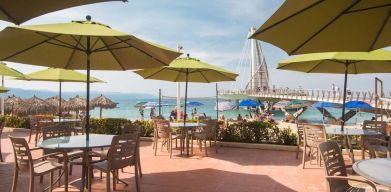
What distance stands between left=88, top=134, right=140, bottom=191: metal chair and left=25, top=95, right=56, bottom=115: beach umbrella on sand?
52.2 ft

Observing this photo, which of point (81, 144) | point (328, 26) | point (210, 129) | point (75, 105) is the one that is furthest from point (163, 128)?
point (75, 105)

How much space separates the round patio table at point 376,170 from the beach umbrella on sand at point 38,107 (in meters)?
18.7

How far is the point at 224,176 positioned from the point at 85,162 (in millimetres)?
2436

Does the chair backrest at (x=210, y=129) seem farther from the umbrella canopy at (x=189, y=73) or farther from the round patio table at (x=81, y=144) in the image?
the round patio table at (x=81, y=144)

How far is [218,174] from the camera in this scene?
19.6ft

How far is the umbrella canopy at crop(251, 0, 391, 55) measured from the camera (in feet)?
9.33

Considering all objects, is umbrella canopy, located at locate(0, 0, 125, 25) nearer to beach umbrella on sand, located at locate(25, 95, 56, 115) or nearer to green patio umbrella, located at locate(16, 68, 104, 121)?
green patio umbrella, located at locate(16, 68, 104, 121)

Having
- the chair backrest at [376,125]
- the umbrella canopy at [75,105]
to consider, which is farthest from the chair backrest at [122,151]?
the umbrella canopy at [75,105]

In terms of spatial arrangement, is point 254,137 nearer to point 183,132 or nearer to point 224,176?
point 183,132

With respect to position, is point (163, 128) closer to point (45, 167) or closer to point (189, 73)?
point (189, 73)

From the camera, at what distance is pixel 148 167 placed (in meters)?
6.52

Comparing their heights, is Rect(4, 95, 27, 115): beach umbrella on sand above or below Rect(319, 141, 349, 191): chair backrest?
above

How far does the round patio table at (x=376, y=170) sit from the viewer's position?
248cm

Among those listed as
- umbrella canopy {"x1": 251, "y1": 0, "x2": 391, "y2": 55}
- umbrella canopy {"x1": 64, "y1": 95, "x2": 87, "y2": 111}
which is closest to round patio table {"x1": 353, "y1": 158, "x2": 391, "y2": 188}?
umbrella canopy {"x1": 251, "y1": 0, "x2": 391, "y2": 55}
